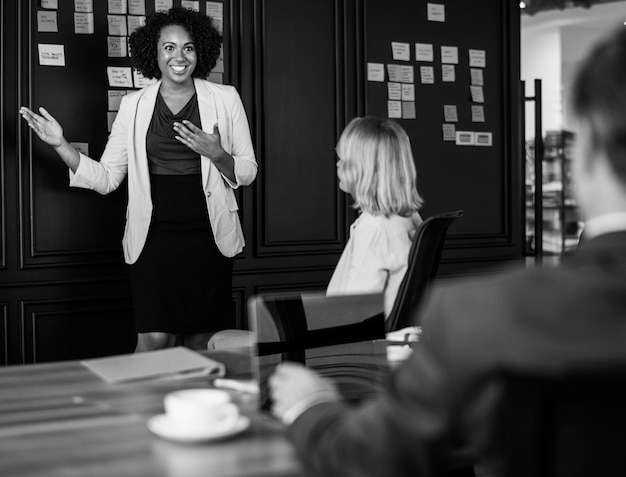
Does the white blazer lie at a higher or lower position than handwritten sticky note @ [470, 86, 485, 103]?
lower

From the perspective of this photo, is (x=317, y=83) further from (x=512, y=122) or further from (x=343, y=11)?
(x=512, y=122)

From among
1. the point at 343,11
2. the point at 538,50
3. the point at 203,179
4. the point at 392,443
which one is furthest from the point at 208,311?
the point at 538,50

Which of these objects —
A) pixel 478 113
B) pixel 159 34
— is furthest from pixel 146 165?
pixel 478 113

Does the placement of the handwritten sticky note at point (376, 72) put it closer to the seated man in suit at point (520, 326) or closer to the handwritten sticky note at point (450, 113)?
the handwritten sticky note at point (450, 113)

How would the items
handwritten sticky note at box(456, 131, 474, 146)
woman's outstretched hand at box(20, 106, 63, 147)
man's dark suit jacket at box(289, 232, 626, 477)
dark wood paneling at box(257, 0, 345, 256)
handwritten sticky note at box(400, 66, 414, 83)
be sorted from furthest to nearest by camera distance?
1. handwritten sticky note at box(456, 131, 474, 146)
2. handwritten sticky note at box(400, 66, 414, 83)
3. dark wood paneling at box(257, 0, 345, 256)
4. woman's outstretched hand at box(20, 106, 63, 147)
5. man's dark suit jacket at box(289, 232, 626, 477)

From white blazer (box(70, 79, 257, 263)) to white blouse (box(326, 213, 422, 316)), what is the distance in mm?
1272

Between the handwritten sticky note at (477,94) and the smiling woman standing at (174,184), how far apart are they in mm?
2061

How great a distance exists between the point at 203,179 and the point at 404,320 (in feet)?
5.49

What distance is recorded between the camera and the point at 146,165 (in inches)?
146

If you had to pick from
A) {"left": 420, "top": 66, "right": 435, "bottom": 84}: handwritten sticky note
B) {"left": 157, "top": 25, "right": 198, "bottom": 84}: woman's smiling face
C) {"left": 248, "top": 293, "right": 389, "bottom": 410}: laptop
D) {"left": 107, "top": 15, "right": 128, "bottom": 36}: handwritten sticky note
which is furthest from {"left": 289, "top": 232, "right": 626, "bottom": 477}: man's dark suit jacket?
{"left": 420, "top": 66, "right": 435, "bottom": 84}: handwritten sticky note

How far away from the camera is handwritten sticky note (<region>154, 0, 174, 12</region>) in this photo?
435 centimetres

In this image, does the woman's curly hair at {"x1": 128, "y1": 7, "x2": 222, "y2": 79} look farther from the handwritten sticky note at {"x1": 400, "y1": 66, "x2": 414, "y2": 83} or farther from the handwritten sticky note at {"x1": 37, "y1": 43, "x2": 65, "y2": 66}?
the handwritten sticky note at {"x1": 400, "y1": 66, "x2": 414, "y2": 83}

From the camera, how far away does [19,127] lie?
13.2ft

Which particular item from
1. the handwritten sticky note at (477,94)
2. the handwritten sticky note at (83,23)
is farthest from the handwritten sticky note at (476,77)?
the handwritten sticky note at (83,23)
